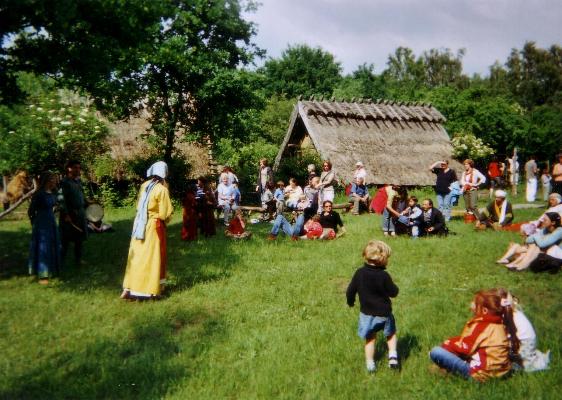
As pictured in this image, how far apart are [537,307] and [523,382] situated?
104 inches

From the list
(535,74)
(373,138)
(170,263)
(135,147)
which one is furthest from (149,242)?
(535,74)

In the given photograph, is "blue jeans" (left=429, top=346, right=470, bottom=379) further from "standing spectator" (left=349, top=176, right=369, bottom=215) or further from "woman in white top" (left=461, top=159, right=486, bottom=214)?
"standing spectator" (left=349, top=176, right=369, bottom=215)

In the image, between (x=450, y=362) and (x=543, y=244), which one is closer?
(x=450, y=362)

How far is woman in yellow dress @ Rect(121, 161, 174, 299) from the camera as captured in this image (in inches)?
296

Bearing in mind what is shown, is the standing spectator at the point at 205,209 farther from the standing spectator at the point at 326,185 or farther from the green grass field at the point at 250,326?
the standing spectator at the point at 326,185

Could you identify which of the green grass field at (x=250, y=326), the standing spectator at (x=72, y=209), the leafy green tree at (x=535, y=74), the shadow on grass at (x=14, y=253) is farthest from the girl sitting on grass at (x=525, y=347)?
the leafy green tree at (x=535, y=74)

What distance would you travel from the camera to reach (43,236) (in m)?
8.84

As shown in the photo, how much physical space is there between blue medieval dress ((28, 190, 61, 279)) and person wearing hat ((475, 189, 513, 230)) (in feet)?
33.9

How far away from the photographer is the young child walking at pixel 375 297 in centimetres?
497

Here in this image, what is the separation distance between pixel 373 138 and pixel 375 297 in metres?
18.9

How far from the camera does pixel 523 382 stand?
461 cm

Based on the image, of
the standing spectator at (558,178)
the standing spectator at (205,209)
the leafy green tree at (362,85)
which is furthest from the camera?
the leafy green tree at (362,85)

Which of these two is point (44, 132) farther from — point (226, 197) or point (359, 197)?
point (359, 197)

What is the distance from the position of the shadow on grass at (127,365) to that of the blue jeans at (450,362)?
105 inches
